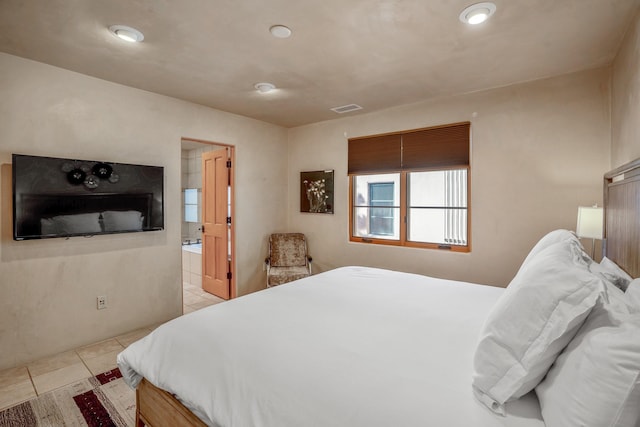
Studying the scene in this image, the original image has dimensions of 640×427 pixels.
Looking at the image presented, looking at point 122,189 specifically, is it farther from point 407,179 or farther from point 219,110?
point 407,179

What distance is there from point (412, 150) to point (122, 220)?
3348mm

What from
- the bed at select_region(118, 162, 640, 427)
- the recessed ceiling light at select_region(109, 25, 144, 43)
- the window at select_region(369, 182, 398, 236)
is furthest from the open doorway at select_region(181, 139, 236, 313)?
the bed at select_region(118, 162, 640, 427)

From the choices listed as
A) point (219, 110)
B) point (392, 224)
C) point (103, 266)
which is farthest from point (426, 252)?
point (103, 266)

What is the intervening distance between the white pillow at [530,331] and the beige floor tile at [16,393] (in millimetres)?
2994

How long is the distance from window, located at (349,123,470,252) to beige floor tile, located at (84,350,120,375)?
301 cm

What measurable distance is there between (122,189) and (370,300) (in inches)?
106

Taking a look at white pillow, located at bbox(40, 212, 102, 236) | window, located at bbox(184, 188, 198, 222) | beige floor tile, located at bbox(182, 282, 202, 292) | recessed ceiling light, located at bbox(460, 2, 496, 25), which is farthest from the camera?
window, located at bbox(184, 188, 198, 222)

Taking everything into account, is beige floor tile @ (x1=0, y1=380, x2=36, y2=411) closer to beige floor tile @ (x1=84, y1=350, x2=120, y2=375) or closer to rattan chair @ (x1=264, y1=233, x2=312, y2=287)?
beige floor tile @ (x1=84, y1=350, x2=120, y2=375)

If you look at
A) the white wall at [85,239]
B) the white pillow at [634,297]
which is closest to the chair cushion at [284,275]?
the white wall at [85,239]

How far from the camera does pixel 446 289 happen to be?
93.2 inches

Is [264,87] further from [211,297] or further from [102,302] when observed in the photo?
[211,297]

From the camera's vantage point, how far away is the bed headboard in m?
1.60

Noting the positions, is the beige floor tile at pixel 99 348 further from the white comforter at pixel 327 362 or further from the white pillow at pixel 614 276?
the white pillow at pixel 614 276

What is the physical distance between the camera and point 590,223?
2.39 meters
